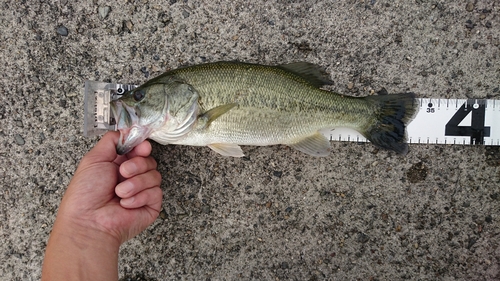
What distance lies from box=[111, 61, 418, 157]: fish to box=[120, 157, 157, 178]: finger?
3.7 inches

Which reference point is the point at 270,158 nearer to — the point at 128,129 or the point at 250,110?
the point at 250,110

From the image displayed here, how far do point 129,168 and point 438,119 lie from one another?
255cm

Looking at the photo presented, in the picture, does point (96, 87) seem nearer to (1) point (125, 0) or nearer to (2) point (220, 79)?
(1) point (125, 0)

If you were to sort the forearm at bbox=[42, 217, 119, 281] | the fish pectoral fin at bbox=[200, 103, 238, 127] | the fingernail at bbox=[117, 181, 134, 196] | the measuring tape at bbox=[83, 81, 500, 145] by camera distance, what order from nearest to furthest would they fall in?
1. the forearm at bbox=[42, 217, 119, 281]
2. the fingernail at bbox=[117, 181, 134, 196]
3. the fish pectoral fin at bbox=[200, 103, 238, 127]
4. the measuring tape at bbox=[83, 81, 500, 145]

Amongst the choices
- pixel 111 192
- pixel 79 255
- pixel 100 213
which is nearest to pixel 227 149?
pixel 111 192

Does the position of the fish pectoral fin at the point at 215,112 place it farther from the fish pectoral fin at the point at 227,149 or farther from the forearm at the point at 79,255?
the forearm at the point at 79,255

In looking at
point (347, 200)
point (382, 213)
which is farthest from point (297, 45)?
point (382, 213)

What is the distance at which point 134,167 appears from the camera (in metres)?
2.45

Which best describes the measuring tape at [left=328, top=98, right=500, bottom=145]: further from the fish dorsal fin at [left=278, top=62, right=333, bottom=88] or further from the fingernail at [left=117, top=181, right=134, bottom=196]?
the fingernail at [left=117, top=181, right=134, bottom=196]

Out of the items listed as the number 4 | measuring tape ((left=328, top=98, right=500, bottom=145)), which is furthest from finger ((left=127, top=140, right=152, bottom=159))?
the number 4

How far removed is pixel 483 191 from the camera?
3.00 m

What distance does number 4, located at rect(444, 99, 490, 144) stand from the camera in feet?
9.68

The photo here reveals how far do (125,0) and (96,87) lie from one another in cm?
82

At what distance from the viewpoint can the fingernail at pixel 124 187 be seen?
237 cm
